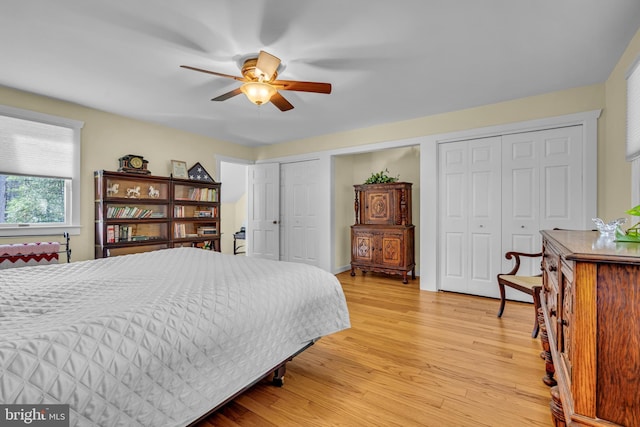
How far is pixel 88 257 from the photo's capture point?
11.7 feet

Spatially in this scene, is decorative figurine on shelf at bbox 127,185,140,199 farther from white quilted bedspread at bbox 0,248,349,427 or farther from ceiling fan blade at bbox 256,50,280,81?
ceiling fan blade at bbox 256,50,280,81

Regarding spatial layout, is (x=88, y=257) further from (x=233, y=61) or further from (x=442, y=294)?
(x=442, y=294)

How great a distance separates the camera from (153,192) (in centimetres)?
408

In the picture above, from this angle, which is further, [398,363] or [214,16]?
[398,363]

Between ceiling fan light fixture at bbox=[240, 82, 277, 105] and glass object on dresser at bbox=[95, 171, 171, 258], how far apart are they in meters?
2.38

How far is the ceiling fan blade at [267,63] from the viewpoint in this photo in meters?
1.99

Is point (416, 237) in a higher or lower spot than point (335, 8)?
lower

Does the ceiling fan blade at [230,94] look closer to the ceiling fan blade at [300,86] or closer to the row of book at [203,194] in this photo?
the ceiling fan blade at [300,86]

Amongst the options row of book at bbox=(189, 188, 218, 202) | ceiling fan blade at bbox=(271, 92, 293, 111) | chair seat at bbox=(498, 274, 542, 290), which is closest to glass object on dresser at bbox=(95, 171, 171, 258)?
row of book at bbox=(189, 188, 218, 202)

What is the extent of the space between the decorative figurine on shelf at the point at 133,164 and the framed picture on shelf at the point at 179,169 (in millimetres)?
438

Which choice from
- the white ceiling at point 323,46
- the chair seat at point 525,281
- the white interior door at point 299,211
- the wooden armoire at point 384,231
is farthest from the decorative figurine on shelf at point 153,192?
the chair seat at point 525,281

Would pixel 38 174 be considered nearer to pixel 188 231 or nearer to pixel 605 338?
pixel 188 231

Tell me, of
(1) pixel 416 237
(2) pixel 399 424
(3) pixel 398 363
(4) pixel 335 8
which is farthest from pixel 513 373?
(1) pixel 416 237

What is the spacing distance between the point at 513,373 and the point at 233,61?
3216mm
